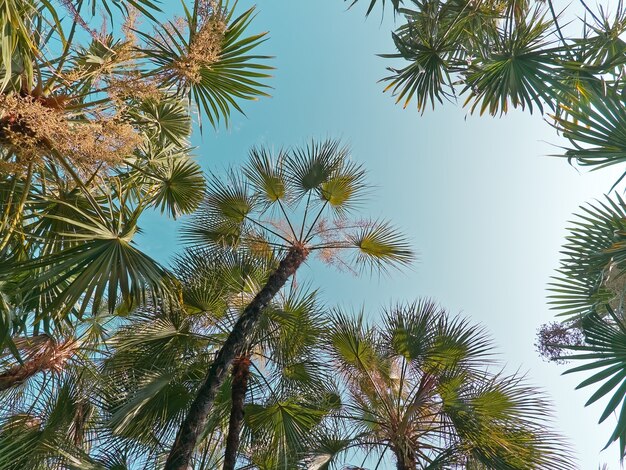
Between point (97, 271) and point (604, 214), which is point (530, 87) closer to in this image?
point (604, 214)

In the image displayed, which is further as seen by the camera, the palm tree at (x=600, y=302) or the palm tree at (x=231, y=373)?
the palm tree at (x=231, y=373)

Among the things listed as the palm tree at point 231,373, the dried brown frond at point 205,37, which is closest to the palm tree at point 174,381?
the palm tree at point 231,373

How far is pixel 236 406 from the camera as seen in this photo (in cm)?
551

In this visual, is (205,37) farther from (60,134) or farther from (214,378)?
(214,378)

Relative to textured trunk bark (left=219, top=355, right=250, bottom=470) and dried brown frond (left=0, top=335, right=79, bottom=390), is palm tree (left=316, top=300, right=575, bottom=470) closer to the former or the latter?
textured trunk bark (left=219, top=355, right=250, bottom=470)

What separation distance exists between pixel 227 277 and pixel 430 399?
303 cm

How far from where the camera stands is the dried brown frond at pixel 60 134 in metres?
3.29

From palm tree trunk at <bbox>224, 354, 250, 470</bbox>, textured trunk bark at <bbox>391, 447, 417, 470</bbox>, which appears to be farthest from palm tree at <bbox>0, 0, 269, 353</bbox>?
textured trunk bark at <bbox>391, 447, 417, 470</bbox>

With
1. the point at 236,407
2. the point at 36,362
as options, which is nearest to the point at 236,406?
the point at 236,407

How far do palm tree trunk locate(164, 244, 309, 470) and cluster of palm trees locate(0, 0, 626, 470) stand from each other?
2 centimetres

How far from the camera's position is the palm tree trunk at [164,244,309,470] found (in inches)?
178

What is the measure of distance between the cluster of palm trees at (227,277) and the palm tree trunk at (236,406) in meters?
0.02

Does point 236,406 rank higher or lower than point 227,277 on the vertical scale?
lower

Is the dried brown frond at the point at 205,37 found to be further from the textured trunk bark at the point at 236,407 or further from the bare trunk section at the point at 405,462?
the bare trunk section at the point at 405,462
